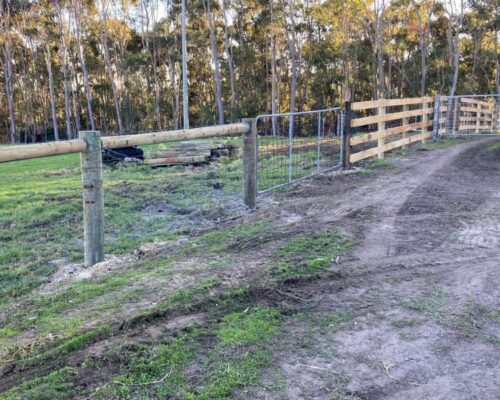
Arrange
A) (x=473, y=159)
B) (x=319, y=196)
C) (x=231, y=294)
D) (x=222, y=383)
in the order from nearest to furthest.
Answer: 1. (x=222, y=383)
2. (x=231, y=294)
3. (x=319, y=196)
4. (x=473, y=159)

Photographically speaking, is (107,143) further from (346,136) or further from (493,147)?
(493,147)

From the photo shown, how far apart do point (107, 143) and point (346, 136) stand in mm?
5491

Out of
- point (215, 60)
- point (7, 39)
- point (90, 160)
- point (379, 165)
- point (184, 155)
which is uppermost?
point (7, 39)

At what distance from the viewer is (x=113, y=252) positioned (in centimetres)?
465

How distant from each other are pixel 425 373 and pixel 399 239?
2291 mm

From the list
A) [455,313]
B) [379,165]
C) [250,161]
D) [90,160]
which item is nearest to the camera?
[455,313]

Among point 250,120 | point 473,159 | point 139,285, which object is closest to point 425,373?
point 139,285

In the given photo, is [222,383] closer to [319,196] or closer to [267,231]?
[267,231]

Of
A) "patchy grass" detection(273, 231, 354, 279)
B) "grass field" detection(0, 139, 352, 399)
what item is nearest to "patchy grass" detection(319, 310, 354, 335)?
"grass field" detection(0, 139, 352, 399)

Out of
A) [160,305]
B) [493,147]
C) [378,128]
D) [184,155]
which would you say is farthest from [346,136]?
[160,305]

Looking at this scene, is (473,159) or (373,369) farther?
(473,159)

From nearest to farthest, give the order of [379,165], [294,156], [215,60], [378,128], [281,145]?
[379,165]
[378,128]
[294,156]
[281,145]
[215,60]

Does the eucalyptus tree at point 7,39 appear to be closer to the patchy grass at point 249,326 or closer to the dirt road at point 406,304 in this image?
the dirt road at point 406,304

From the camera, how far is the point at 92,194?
4.12 meters
